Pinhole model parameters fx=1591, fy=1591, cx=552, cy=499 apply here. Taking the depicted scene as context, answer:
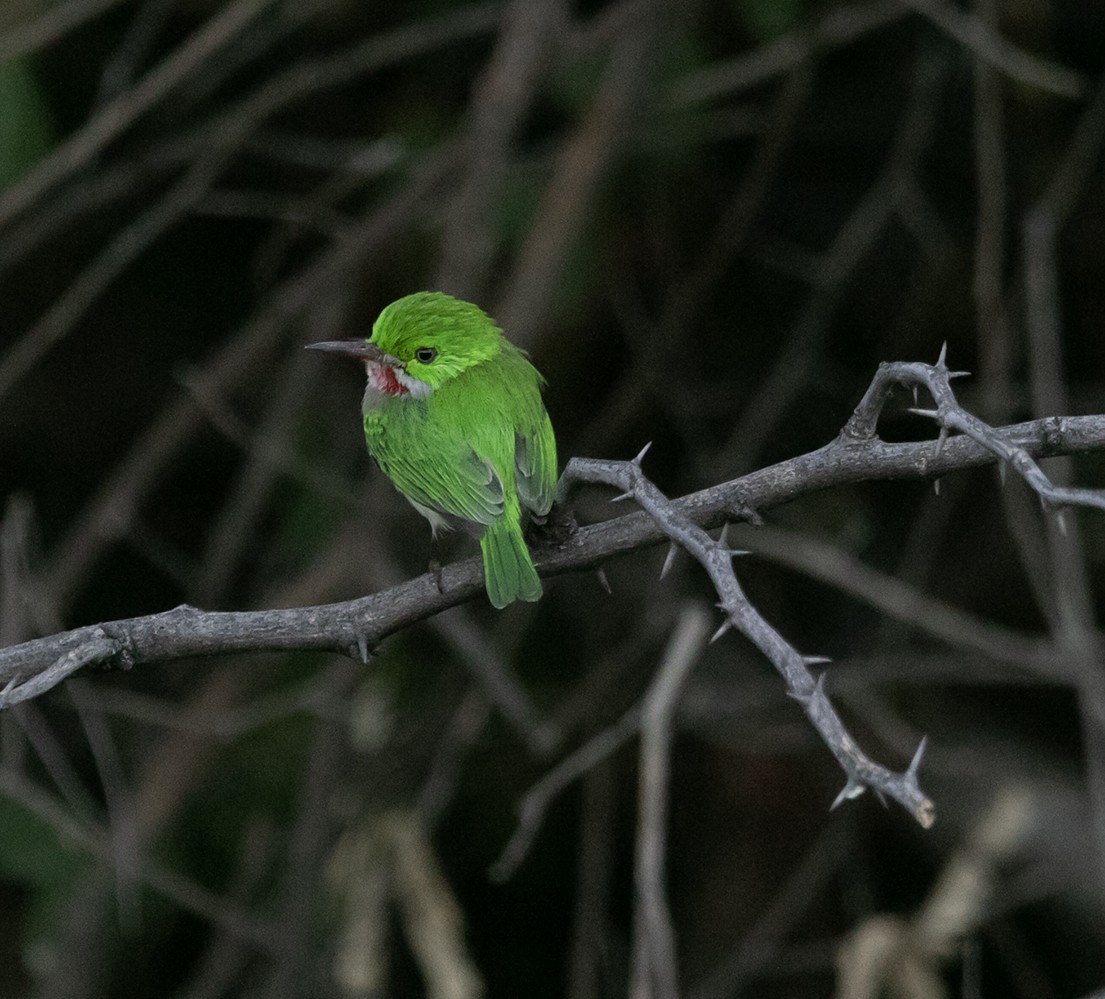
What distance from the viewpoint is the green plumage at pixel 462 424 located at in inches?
118

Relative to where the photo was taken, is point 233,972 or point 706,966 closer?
point 233,972

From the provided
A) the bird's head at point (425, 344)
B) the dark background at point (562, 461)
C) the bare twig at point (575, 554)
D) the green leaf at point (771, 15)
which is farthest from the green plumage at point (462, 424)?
the green leaf at point (771, 15)

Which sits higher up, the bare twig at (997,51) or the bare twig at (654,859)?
the bare twig at (997,51)

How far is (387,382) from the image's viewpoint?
3602mm

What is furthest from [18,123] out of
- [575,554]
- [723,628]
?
[723,628]

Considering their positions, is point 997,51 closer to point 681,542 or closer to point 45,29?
point 45,29

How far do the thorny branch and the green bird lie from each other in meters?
0.39

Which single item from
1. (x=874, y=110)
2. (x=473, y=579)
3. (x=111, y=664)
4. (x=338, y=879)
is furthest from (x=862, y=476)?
(x=874, y=110)

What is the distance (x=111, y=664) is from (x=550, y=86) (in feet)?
12.7

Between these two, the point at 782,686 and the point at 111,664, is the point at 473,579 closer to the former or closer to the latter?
the point at 111,664

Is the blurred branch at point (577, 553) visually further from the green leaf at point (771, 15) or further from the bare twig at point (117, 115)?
the green leaf at point (771, 15)

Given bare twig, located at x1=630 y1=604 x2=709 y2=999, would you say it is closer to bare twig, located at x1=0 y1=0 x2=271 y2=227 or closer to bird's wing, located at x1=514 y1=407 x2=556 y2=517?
bird's wing, located at x1=514 y1=407 x2=556 y2=517

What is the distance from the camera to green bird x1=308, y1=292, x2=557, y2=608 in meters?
3.03

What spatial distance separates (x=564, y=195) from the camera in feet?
17.1
